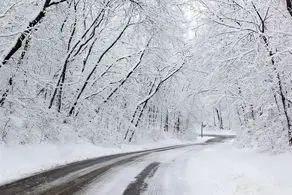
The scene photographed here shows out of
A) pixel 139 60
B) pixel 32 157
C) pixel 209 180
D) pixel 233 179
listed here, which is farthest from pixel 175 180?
pixel 139 60

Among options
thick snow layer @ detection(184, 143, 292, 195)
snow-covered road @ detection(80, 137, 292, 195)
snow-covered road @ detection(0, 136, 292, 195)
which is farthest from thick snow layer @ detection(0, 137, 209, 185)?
thick snow layer @ detection(184, 143, 292, 195)

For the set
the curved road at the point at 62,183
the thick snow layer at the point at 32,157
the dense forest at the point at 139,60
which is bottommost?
the curved road at the point at 62,183

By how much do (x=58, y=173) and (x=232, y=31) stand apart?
802 centimetres

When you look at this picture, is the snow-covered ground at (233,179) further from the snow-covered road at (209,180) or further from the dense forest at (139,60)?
the dense forest at (139,60)

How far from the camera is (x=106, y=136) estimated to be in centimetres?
3238

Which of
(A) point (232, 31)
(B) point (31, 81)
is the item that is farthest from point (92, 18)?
(A) point (232, 31)

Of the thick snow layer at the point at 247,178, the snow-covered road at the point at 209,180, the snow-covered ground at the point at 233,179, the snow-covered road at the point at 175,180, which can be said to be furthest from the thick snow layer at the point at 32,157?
the thick snow layer at the point at 247,178

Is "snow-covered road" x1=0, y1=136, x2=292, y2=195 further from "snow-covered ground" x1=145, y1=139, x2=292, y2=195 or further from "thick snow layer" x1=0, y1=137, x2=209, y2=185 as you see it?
"thick snow layer" x1=0, y1=137, x2=209, y2=185

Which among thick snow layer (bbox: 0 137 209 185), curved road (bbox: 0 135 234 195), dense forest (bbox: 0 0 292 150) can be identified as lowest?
curved road (bbox: 0 135 234 195)

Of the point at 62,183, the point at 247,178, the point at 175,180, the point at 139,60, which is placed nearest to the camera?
the point at 62,183

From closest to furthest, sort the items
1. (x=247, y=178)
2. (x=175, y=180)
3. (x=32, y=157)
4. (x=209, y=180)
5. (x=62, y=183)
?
(x=62, y=183) → (x=247, y=178) → (x=209, y=180) → (x=175, y=180) → (x=32, y=157)

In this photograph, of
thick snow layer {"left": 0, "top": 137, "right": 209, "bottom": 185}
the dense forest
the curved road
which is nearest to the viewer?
the curved road

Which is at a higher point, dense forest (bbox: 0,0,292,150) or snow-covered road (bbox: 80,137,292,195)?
dense forest (bbox: 0,0,292,150)

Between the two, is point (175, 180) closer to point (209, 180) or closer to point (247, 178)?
point (209, 180)
